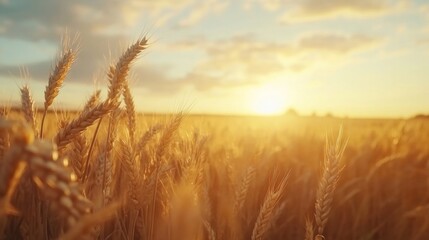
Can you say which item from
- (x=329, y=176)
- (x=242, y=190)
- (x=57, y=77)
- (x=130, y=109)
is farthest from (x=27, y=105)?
(x=329, y=176)

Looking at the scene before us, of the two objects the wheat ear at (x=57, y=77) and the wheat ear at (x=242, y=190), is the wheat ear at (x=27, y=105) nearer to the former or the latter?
the wheat ear at (x=57, y=77)

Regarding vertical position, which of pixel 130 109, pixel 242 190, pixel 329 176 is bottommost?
pixel 242 190

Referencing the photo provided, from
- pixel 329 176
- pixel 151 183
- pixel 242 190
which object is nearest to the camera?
pixel 329 176

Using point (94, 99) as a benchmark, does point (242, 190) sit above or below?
below

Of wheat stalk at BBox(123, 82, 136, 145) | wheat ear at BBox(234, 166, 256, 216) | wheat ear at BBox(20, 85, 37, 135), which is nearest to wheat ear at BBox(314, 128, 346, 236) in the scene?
wheat ear at BBox(234, 166, 256, 216)

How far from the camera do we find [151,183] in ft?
6.86

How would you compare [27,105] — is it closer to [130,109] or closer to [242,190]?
[130,109]

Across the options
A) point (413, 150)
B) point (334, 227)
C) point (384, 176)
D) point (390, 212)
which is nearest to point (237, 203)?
point (334, 227)

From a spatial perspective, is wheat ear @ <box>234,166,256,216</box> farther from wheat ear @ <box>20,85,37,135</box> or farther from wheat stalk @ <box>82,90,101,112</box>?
wheat ear @ <box>20,85,37,135</box>

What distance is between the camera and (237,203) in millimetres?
2377

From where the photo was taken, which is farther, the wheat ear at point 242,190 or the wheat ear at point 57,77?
the wheat ear at point 242,190

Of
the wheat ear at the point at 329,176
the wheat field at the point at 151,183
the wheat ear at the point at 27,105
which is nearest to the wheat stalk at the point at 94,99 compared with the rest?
the wheat field at the point at 151,183

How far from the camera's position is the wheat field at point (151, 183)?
0.65 m

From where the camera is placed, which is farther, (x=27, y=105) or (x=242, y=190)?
(x=242, y=190)
